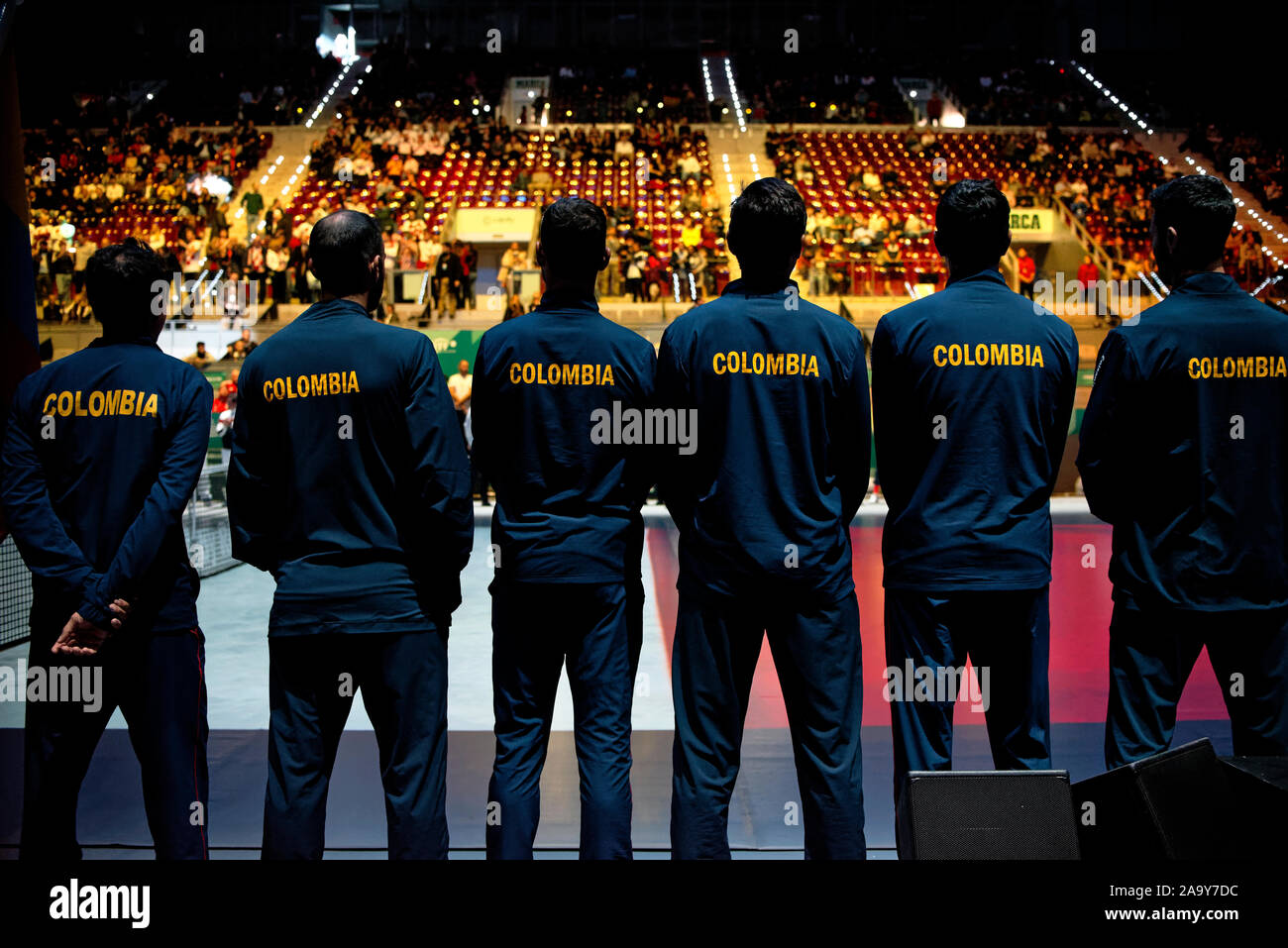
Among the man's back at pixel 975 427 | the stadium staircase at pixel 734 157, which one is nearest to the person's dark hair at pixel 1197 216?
the man's back at pixel 975 427

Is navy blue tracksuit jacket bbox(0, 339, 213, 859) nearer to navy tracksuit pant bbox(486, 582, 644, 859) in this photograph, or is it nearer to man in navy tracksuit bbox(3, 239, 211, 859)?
man in navy tracksuit bbox(3, 239, 211, 859)

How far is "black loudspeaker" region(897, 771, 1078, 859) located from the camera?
7.09 feet

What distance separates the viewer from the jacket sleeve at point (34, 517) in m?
2.57

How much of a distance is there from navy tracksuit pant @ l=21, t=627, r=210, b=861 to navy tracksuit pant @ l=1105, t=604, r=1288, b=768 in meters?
2.20

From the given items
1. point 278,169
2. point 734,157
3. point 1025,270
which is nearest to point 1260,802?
point 1025,270

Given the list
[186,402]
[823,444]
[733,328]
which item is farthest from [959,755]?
[186,402]

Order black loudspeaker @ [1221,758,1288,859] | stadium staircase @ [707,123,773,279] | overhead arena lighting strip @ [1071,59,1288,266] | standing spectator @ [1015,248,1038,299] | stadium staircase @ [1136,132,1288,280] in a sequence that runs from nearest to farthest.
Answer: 1. black loudspeaker @ [1221,758,1288,859]
2. standing spectator @ [1015,248,1038,299]
3. overhead arena lighting strip @ [1071,59,1288,266]
4. stadium staircase @ [1136,132,1288,280]
5. stadium staircase @ [707,123,773,279]

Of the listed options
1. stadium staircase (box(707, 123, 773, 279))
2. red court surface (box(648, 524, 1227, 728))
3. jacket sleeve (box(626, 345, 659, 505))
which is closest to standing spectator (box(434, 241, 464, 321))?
stadium staircase (box(707, 123, 773, 279))

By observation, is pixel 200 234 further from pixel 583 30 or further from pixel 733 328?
pixel 733 328

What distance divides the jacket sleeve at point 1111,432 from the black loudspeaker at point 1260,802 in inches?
26.3

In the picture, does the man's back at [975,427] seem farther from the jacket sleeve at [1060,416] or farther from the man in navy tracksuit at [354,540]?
the man in navy tracksuit at [354,540]

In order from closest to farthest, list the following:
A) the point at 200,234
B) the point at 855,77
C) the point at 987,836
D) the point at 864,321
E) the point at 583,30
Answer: the point at 987,836
the point at 864,321
the point at 200,234
the point at 855,77
the point at 583,30
